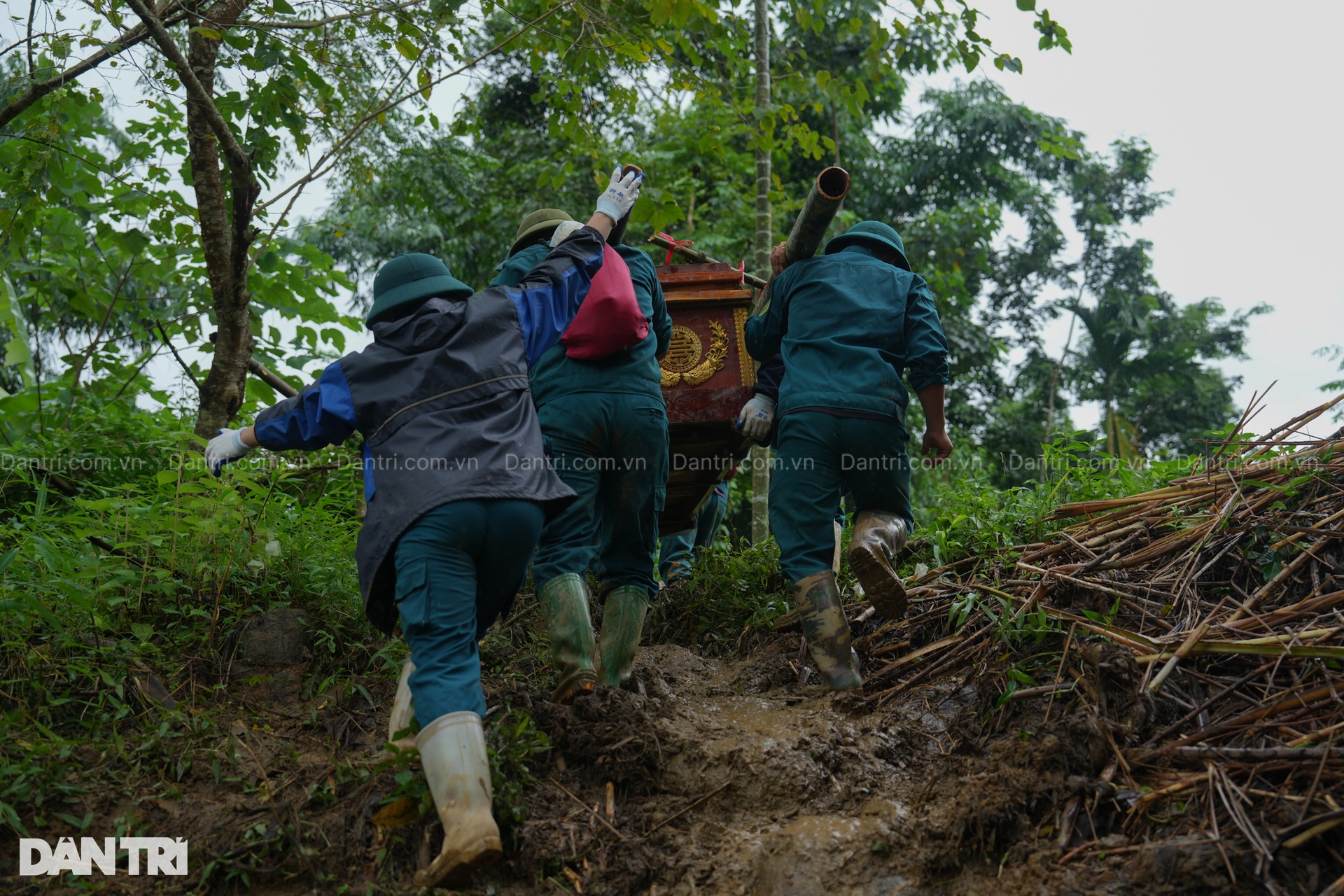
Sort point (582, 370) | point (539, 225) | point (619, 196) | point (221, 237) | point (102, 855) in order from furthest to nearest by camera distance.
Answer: point (221, 237), point (539, 225), point (582, 370), point (619, 196), point (102, 855)

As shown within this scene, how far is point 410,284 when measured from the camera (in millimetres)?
3082

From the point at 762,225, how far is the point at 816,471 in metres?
3.79

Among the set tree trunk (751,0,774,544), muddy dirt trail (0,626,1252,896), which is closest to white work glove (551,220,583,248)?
muddy dirt trail (0,626,1252,896)

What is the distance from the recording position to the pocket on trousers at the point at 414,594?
8.80ft

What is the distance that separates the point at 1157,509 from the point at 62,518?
4.63 meters

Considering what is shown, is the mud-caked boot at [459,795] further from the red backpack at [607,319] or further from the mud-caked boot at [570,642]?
the red backpack at [607,319]

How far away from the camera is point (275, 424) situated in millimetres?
2924

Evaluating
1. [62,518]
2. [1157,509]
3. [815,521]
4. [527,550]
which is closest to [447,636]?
[527,550]

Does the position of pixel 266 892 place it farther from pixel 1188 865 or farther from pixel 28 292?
pixel 28 292

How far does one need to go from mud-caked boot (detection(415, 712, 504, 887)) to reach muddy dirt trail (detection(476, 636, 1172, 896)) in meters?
0.20

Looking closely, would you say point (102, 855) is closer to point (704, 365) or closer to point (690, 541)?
point (704, 365)

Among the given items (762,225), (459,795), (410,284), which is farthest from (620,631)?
(762,225)

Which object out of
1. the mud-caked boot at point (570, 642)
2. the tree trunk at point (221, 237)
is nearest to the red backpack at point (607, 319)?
the mud-caked boot at point (570, 642)

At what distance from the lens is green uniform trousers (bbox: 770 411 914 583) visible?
3.81 meters
